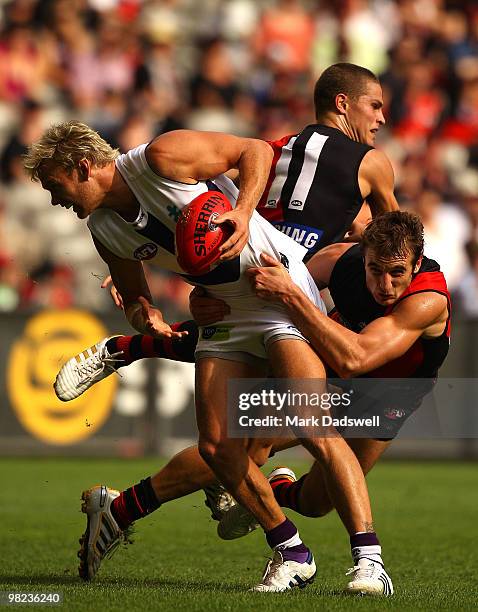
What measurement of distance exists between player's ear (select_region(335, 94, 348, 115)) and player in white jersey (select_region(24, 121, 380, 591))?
→ 3.81ft

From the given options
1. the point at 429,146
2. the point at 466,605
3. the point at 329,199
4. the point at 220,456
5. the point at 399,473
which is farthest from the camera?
the point at 429,146

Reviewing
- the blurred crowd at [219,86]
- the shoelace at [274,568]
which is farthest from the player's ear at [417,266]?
the blurred crowd at [219,86]

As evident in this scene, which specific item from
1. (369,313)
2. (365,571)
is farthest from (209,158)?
(365,571)

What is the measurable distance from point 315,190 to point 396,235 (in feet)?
3.27

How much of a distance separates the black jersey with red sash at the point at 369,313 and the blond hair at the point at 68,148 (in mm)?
1225

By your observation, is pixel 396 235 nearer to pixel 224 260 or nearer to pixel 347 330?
pixel 347 330

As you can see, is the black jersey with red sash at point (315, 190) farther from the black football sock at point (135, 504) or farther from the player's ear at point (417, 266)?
the black football sock at point (135, 504)

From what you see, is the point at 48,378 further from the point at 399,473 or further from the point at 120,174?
the point at 120,174

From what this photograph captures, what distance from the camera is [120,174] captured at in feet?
19.2

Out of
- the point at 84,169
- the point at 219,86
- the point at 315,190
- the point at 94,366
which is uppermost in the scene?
the point at 219,86

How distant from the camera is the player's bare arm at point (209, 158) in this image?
562 centimetres

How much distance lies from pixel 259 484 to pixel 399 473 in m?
6.05

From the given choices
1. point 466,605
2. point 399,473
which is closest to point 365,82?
point 466,605

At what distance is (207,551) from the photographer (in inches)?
289
